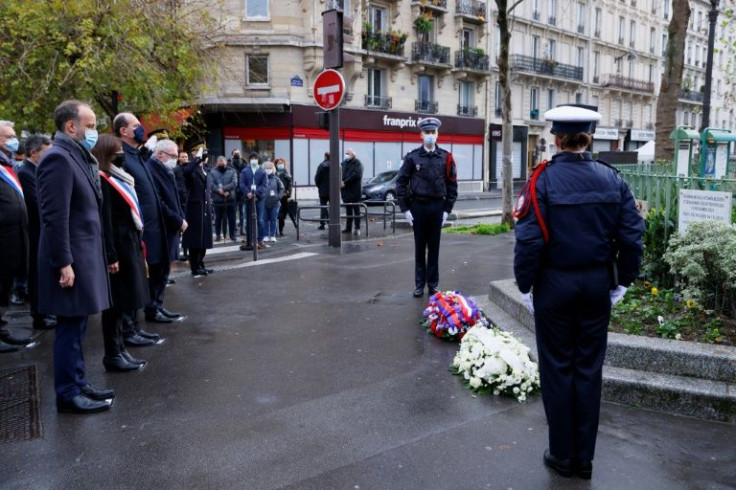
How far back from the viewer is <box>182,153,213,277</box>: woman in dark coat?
965 cm

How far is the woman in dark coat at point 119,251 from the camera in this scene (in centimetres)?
537

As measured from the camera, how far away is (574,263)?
12.1ft

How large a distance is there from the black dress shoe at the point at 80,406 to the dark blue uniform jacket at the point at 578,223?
2934 mm

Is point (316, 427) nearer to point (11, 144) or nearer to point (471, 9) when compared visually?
point (11, 144)

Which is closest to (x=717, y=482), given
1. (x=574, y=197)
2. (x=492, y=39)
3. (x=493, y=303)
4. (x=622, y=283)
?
(x=622, y=283)

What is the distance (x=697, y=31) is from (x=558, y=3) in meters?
26.4

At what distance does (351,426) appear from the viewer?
4340 millimetres

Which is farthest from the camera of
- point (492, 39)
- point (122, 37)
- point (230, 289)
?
point (492, 39)

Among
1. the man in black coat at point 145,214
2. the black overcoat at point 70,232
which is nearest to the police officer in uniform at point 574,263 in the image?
the black overcoat at point 70,232

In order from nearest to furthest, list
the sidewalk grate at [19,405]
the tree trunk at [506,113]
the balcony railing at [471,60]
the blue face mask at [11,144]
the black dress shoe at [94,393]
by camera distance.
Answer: the sidewalk grate at [19,405] → the black dress shoe at [94,393] → the blue face mask at [11,144] → the tree trunk at [506,113] → the balcony railing at [471,60]

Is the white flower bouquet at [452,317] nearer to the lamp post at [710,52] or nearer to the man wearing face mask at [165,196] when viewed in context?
the man wearing face mask at [165,196]

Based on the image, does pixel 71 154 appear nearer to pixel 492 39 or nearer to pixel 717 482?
pixel 717 482

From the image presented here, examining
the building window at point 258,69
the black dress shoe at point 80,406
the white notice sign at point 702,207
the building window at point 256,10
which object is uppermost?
the building window at point 256,10

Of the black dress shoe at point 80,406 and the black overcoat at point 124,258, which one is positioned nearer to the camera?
the black dress shoe at point 80,406
